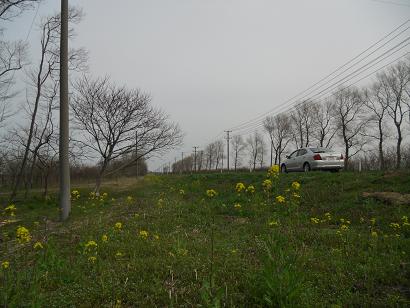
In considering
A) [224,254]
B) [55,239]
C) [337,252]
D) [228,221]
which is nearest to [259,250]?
[224,254]

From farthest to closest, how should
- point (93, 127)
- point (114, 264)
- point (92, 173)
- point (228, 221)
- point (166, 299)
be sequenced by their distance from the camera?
1. point (92, 173)
2. point (93, 127)
3. point (228, 221)
4. point (114, 264)
5. point (166, 299)

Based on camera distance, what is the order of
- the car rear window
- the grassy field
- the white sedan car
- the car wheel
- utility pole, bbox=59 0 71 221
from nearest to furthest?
1. the grassy field
2. utility pole, bbox=59 0 71 221
3. the white sedan car
4. the car rear window
5. the car wheel

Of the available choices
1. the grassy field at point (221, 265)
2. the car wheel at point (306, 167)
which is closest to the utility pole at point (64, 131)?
the grassy field at point (221, 265)

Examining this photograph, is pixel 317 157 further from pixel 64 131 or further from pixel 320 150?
pixel 64 131

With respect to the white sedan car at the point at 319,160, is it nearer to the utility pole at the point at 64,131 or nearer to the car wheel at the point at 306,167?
the car wheel at the point at 306,167

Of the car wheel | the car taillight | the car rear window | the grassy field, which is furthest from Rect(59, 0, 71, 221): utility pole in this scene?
the car rear window

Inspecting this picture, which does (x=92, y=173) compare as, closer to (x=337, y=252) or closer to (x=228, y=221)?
(x=228, y=221)

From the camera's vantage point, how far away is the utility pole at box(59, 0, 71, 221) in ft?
37.9

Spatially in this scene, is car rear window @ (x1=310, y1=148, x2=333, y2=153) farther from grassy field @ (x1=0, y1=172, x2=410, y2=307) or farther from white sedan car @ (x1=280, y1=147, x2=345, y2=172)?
grassy field @ (x1=0, y1=172, x2=410, y2=307)

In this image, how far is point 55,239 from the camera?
746cm

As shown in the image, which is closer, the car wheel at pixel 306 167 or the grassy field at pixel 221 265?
the grassy field at pixel 221 265

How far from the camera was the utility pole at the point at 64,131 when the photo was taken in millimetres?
11539

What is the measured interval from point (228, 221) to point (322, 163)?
10.1 meters

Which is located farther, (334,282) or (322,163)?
(322,163)
